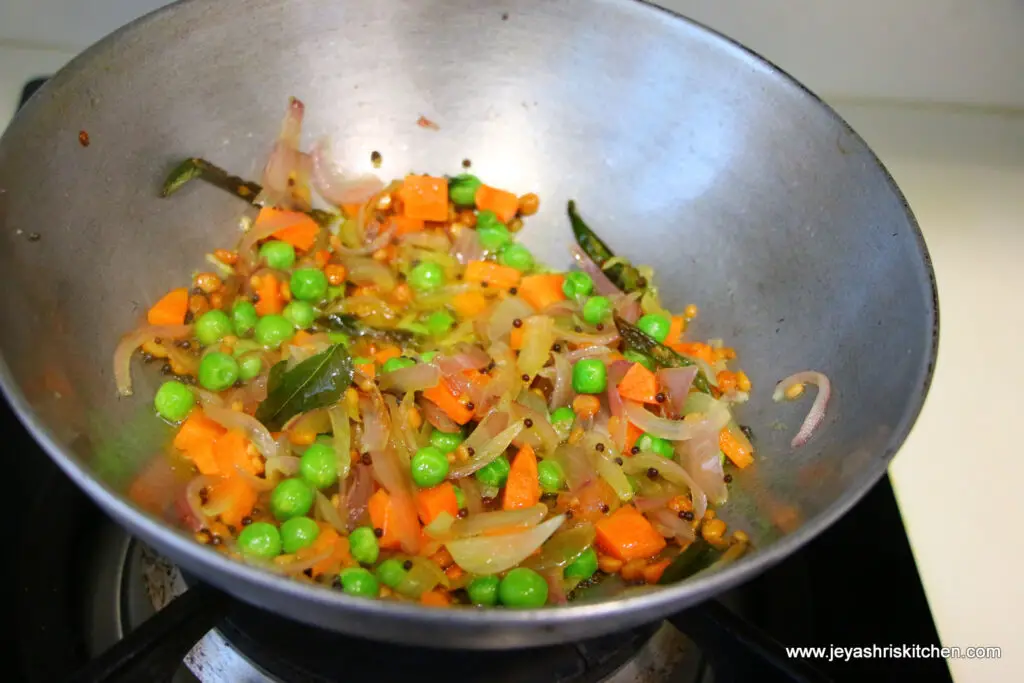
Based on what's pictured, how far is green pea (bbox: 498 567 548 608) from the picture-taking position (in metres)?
1.66

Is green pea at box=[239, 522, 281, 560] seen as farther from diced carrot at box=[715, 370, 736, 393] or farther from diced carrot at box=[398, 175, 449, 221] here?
diced carrot at box=[715, 370, 736, 393]

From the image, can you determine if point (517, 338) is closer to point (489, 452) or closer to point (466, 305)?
point (466, 305)

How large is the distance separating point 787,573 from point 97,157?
5.72 feet

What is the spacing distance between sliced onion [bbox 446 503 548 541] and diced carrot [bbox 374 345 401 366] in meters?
0.56

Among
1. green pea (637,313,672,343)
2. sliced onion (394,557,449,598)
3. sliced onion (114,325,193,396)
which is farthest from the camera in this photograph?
green pea (637,313,672,343)

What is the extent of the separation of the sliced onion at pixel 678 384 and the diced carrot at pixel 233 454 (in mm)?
993

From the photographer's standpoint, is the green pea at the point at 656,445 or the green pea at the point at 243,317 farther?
the green pea at the point at 243,317

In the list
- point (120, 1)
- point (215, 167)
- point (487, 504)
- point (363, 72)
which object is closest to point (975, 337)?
point (487, 504)

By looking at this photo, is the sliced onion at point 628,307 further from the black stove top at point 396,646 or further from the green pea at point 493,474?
the black stove top at point 396,646

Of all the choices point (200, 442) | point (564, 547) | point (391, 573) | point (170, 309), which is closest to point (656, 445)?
point (564, 547)

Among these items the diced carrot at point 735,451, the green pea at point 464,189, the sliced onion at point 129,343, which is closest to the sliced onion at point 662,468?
the diced carrot at point 735,451

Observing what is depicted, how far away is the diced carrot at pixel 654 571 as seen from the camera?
69.4 inches

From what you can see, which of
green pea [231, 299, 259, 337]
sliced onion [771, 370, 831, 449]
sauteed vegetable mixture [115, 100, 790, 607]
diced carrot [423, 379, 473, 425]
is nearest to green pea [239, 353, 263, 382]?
sauteed vegetable mixture [115, 100, 790, 607]

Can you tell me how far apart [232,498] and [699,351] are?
1184mm
